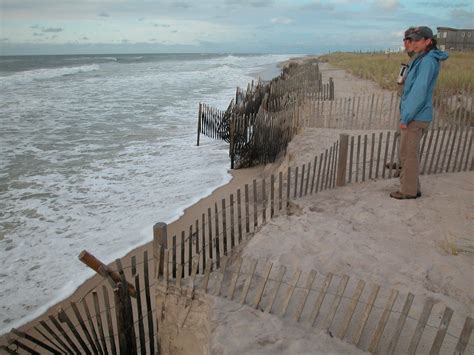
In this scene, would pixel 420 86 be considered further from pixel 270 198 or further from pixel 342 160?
pixel 270 198

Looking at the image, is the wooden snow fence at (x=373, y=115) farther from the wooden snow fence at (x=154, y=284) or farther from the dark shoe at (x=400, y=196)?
the dark shoe at (x=400, y=196)

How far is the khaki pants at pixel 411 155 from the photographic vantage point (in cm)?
454

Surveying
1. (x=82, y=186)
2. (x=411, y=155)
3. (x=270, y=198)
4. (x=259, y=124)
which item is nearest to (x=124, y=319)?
(x=270, y=198)

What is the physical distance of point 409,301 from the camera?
220cm

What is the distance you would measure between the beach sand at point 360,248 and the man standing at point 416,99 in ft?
1.16

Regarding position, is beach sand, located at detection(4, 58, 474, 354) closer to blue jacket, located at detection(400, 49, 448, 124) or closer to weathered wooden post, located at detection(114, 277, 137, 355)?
weathered wooden post, located at detection(114, 277, 137, 355)

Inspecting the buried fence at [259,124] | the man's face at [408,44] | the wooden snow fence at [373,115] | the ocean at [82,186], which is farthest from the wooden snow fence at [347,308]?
the wooden snow fence at [373,115]

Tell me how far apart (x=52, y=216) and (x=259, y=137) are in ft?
14.0

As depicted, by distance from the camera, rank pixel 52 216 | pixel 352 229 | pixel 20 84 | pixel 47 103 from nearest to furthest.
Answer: pixel 352 229 < pixel 52 216 < pixel 47 103 < pixel 20 84

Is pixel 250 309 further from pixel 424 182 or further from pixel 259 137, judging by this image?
pixel 259 137

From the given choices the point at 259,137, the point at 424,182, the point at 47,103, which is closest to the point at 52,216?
the point at 259,137

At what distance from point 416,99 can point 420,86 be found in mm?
140

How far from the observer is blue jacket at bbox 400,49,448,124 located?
13.8 feet

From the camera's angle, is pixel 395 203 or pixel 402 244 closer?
pixel 402 244
